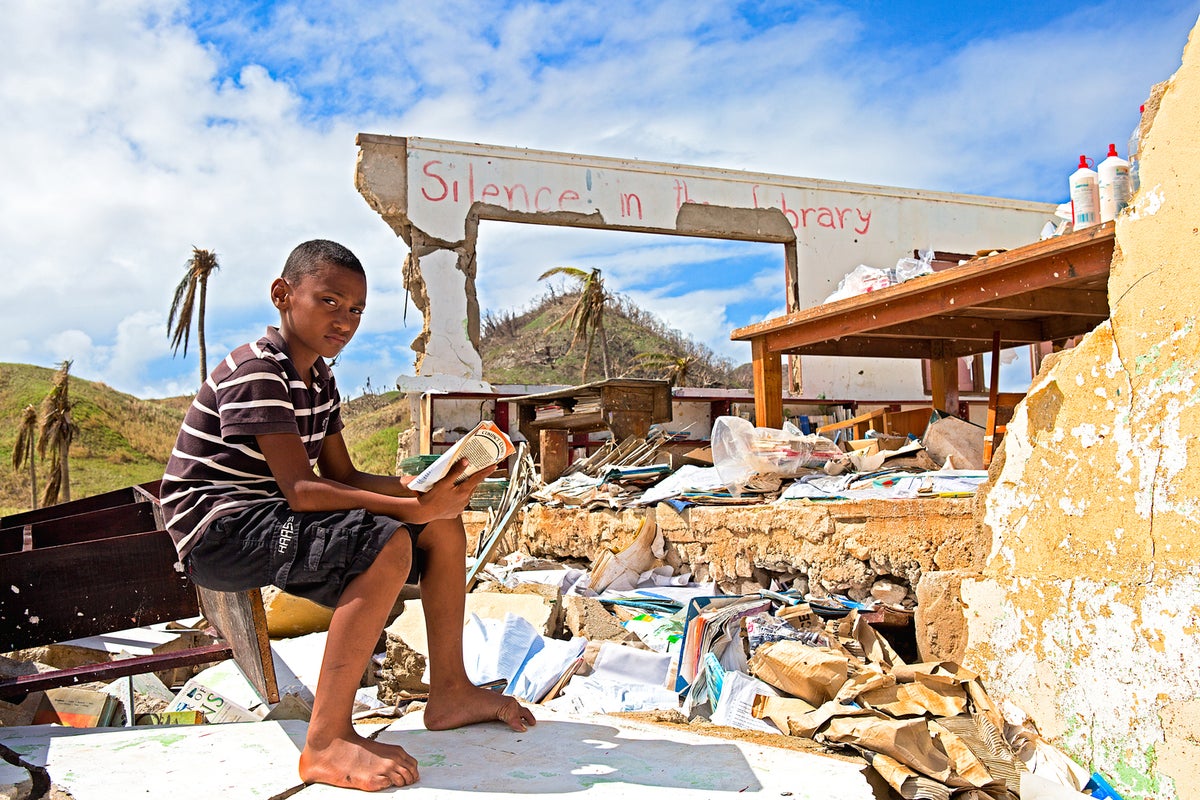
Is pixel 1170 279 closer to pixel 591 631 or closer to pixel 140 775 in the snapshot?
pixel 591 631

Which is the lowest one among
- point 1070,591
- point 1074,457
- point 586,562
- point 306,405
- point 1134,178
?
point 586,562

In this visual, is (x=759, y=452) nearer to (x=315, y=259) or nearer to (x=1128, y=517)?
(x=1128, y=517)

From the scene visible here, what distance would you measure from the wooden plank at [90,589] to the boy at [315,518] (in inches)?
28.9

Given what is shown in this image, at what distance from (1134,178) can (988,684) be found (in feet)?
7.14

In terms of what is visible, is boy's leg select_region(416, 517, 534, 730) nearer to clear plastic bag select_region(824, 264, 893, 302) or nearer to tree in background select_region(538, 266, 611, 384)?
clear plastic bag select_region(824, 264, 893, 302)

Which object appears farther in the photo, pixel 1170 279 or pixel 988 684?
pixel 988 684

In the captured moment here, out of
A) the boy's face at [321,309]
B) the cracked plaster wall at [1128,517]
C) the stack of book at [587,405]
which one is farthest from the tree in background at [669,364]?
the boy's face at [321,309]

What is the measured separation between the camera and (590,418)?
25.1 feet

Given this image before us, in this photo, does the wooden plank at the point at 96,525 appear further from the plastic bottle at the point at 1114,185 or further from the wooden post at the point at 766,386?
the plastic bottle at the point at 1114,185

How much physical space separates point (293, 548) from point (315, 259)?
75cm

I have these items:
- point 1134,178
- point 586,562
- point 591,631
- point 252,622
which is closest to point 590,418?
point 586,562

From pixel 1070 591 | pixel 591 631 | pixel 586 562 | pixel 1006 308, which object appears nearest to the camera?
pixel 1070 591

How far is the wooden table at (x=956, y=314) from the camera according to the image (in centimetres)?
393

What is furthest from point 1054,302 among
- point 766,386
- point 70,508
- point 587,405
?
point 70,508
